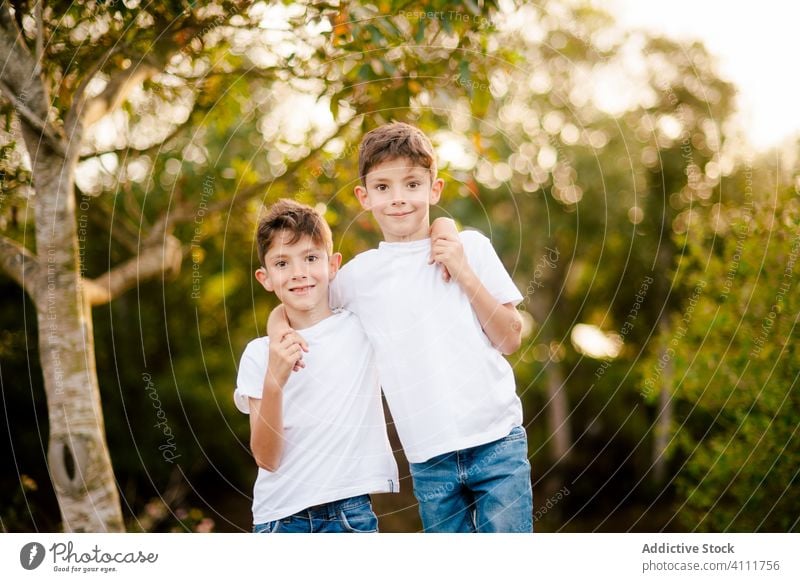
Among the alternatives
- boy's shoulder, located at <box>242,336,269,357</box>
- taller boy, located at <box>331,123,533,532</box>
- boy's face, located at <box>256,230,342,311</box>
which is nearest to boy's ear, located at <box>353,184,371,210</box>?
taller boy, located at <box>331,123,533,532</box>

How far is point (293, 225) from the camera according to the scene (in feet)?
11.7

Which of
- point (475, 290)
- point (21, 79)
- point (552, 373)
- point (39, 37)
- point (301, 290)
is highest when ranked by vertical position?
point (39, 37)

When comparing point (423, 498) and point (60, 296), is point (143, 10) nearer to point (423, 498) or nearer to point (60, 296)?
point (60, 296)

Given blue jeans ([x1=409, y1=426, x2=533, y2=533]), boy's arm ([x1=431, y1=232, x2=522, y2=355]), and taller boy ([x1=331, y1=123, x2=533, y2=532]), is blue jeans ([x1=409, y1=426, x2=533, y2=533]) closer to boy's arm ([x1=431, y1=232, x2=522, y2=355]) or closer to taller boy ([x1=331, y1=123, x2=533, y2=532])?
taller boy ([x1=331, y1=123, x2=533, y2=532])

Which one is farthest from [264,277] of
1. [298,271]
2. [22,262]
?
[22,262]

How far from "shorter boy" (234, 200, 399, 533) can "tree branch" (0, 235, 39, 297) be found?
1819mm

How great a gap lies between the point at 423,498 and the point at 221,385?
880cm

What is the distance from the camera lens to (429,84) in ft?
15.8

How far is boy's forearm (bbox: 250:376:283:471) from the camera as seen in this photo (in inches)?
134

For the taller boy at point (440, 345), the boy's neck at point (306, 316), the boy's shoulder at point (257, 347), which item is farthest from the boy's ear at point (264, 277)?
the taller boy at point (440, 345)

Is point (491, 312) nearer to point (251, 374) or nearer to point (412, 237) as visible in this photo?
point (412, 237)

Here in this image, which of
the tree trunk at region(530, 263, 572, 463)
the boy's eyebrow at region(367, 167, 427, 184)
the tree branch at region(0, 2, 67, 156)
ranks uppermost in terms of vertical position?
the tree branch at region(0, 2, 67, 156)

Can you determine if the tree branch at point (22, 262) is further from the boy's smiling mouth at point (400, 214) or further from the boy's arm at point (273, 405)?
the boy's smiling mouth at point (400, 214)

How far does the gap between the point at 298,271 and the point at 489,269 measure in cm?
85
